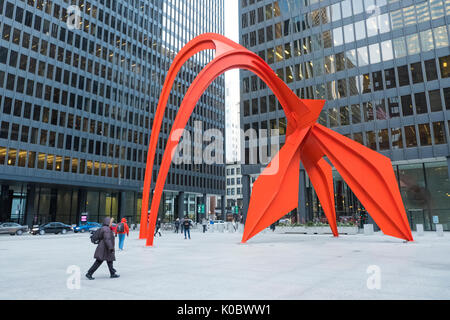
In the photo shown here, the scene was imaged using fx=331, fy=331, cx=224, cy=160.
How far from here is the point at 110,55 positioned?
55.3 meters

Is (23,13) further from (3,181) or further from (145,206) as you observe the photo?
(145,206)

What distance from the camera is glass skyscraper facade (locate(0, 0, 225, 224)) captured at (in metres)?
41.1

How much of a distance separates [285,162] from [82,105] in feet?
133

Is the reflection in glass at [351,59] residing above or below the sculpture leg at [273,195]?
above

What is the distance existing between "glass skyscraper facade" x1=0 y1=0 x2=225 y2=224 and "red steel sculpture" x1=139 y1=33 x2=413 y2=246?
30.7 metres

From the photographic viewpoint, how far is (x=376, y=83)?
33281 millimetres

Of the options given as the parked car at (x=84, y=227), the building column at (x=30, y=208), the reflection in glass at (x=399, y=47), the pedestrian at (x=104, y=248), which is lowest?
the parked car at (x=84, y=227)

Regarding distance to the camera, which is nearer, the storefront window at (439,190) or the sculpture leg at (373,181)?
the sculpture leg at (373,181)

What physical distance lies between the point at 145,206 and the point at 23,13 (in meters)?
38.7

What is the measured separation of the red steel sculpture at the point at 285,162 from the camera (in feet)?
54.4

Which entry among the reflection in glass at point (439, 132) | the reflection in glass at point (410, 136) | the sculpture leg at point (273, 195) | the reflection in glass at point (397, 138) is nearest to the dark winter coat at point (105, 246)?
the sculpture leg at point (273, 195)

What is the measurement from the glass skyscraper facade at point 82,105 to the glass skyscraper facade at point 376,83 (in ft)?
82.3

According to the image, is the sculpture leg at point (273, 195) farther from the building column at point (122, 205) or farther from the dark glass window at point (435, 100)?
the building column at point (122, 205)

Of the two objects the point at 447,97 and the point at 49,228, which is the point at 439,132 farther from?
the point at 49,228
